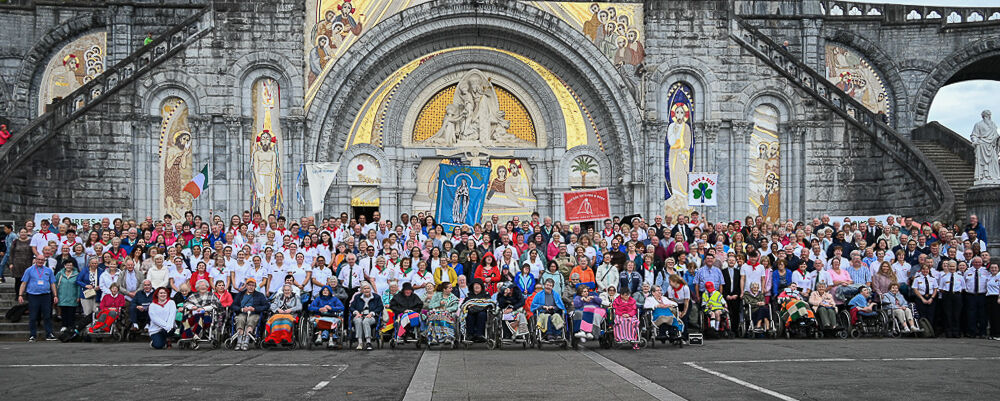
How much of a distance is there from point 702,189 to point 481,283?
10809 millimetres

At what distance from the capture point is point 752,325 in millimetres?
18172

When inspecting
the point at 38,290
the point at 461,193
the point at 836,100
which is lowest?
the point at 38,290

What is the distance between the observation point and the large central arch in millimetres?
27328

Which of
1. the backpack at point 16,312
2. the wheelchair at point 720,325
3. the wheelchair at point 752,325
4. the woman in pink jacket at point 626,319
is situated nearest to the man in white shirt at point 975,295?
the wheelchair at point 752,325

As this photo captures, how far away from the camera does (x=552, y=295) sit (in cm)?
1684

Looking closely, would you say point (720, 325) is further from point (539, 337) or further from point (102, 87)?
point (102, 87)

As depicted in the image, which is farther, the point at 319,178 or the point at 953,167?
the point at 953,167

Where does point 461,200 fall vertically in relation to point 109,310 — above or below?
above

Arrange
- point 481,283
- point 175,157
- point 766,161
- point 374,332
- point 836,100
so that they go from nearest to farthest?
point 374,332 → point 481,283 → point 175,157 → point 836,100 → point 766,161

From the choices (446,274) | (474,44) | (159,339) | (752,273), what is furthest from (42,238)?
(752,273)

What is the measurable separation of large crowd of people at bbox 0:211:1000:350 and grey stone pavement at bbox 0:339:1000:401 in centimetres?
68

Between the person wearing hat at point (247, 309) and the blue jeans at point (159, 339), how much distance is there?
118 centimetres

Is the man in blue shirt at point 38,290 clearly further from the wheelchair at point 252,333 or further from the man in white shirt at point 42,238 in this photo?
the wheelchair at point 252,333

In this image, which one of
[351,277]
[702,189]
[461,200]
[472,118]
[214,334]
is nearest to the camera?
[214,334]
